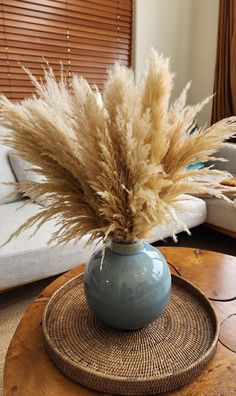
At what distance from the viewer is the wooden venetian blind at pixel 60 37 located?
196 cm

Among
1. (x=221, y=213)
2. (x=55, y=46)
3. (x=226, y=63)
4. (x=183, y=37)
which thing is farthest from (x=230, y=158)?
(x=55, y=46)

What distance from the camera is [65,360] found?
0.55m

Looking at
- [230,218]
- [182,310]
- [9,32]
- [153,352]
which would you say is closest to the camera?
[153,352]

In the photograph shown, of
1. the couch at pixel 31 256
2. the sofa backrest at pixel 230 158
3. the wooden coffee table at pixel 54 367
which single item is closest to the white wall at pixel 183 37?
the sofa backrest at pixel 230 158

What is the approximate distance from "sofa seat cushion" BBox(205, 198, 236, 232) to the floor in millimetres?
239

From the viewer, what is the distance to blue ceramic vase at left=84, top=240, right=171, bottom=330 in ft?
1.87

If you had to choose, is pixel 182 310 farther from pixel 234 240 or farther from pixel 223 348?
pixel 234 240

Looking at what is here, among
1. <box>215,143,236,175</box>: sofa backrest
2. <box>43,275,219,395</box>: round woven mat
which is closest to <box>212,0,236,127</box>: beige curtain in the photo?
<box>215,143,236,175</box>: sofa backrest

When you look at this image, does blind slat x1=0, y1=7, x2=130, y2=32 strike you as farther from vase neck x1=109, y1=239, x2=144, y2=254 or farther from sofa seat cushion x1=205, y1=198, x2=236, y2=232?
vase neck x1=109, y1=239, x2=144, y2=254

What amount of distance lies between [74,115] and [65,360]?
460 mm

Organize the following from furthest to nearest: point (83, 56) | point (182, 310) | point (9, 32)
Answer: point (83, 56) < point (9, 32) < point (182, 310)

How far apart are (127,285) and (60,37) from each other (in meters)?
2.16

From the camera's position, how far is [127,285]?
57 centimetres

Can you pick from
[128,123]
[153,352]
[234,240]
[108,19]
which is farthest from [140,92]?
[108,19]
